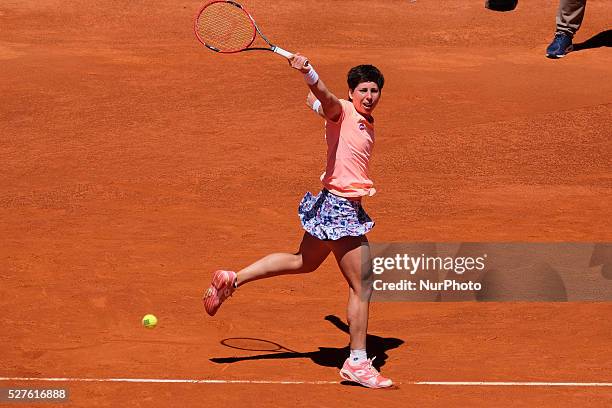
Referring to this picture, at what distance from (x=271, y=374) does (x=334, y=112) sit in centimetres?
202

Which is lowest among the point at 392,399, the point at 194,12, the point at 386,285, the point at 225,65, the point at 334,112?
the point at 392,399

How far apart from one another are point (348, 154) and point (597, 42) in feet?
40.2

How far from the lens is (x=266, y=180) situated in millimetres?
15352

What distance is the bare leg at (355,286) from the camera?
9477 millimetres

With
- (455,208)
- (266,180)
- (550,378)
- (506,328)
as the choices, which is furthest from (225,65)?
(550,378)

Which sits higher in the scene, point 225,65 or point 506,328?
point 225,65

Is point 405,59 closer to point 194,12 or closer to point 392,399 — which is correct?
point 194,12

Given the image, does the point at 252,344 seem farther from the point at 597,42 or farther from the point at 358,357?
the point at 597,42

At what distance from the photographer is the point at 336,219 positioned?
9.54 metres

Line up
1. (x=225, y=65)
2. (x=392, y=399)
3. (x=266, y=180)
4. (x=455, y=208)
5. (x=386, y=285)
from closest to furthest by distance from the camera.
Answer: (x=392, y=399), (x=386, y=285), (x=455, y=208), (x=266, y=180), (x=225, y=65)

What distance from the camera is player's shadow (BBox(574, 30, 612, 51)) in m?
20.6

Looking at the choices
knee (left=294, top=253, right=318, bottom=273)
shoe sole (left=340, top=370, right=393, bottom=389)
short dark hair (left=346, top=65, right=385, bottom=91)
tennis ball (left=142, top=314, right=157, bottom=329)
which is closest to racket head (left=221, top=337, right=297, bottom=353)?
tennis ball (left=142, top=314, right=157, bottom=329)

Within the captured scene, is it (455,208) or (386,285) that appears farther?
(455,208)

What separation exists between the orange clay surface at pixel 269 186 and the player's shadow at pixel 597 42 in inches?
8.2
